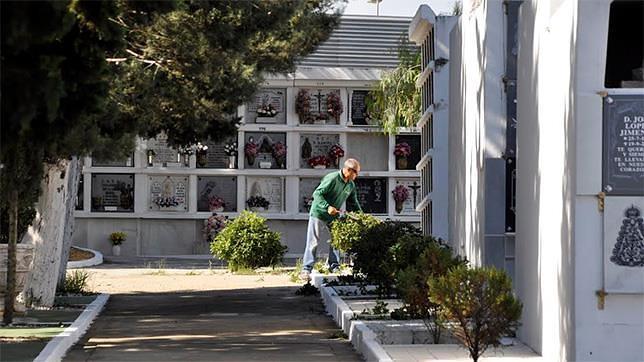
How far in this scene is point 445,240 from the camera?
52.6 ft

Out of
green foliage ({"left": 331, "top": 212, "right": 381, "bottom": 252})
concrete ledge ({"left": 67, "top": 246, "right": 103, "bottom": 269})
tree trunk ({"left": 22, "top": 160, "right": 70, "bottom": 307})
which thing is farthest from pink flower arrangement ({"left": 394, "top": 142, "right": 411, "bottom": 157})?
tree trunk ({"left": 22, "top": 160, "right": 70, "bottom": 307})

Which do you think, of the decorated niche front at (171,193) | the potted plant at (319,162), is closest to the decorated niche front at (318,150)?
the potted plant at (319,162)

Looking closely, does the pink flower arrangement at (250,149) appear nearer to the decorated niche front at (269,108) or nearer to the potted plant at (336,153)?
the decorated niche front at (269,108)

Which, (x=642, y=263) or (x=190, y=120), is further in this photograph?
(x=190, y=120)

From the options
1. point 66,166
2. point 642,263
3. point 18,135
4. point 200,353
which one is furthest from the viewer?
point 66,166

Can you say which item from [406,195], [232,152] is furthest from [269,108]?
[406,195]

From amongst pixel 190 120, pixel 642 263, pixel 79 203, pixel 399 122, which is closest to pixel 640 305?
pixel 642 263

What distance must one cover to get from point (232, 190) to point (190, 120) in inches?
543

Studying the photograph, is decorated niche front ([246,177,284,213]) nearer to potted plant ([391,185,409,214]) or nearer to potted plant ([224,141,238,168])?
potted plant ([224,141,238,168])

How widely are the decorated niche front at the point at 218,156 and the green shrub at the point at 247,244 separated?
680cm

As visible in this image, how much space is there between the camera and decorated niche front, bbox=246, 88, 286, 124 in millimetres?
29875

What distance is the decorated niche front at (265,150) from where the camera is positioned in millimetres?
29703

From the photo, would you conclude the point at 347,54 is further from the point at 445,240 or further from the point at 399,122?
the point at 445,240

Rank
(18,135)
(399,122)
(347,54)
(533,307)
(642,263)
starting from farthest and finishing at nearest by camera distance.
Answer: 1. (347,54)
2. (399,122)
3. (533,307)
4. (642,263)
5. (18,135)
